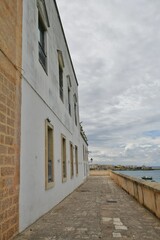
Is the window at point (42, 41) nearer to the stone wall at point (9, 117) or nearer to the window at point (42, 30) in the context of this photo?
the window at point (42, 30)

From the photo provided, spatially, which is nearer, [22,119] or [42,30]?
[22,119]

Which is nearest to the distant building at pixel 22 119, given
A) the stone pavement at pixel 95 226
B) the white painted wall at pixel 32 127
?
the white painted wall at pixel 32 127

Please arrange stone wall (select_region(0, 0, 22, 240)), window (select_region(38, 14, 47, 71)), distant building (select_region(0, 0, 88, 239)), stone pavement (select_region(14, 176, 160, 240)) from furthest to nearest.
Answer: window (select_region(38, 14, 47, 71)) → stone pavement (select_region(14, 176, 160, 240)) → distant building (select_region(0, 0, 88, 239)) → stone wall (select_region(0, 0, 22, 240))

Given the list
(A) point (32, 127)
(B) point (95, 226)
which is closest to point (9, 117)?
(A) point (32, 127)

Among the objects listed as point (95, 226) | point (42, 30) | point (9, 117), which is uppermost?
point (42, 30)

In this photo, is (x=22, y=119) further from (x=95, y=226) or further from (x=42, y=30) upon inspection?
(x=42, y=30)

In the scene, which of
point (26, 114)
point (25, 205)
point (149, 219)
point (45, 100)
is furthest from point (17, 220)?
point (45, 100)

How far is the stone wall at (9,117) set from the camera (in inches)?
177

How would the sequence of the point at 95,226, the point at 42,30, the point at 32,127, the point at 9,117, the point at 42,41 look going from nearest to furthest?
the point at 9,117, the point at 95,226, the point at 32,127, the point at 42,41, the point at 42,30

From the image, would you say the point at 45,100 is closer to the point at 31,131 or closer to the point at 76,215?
the point at 31,131

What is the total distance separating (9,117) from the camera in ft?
15.9

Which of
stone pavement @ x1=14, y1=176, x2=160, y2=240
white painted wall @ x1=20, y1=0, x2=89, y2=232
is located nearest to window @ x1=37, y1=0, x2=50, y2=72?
white painted wall @ x1=20, y1=0, x2=89, y2=232

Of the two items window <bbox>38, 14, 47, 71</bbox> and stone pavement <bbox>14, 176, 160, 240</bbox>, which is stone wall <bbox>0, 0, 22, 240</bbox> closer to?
stone pavement <bbox>14, 176, 160, 240</bbox>

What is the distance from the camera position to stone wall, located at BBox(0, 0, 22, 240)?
451 cm
